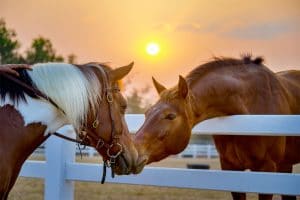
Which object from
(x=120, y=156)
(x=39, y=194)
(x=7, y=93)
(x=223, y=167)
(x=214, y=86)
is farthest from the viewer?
(x=39, y=194)

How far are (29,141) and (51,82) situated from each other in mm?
423

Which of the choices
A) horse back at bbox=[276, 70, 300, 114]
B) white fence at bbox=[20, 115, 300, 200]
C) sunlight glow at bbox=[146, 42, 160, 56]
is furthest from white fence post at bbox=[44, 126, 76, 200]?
sunlight glow at bbox=[146, 42, 160, 56]

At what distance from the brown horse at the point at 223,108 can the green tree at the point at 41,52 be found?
43418 mm

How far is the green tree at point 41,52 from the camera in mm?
47062

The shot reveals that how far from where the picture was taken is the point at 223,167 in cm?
496

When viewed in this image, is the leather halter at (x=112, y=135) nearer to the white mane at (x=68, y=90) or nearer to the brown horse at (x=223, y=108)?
the white mane at (x=68, y=90)

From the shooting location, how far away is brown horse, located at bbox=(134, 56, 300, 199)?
432 centimetres

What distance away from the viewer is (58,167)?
4.91 metres

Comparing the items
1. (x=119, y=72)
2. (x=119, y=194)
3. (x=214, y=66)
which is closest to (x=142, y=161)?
(x=119, y=72)

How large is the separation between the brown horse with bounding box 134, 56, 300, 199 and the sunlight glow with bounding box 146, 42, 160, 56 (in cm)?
1041

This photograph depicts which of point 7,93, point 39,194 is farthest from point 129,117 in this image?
point 39,194

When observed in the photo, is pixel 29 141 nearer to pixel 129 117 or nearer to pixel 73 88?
pixel 73 88

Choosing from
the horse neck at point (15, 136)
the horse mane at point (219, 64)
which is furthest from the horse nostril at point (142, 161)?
the horse mane at point (219, 64)

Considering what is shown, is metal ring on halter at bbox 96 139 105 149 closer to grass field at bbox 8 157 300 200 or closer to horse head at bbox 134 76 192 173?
horse head at bbox 134 76 192 173
